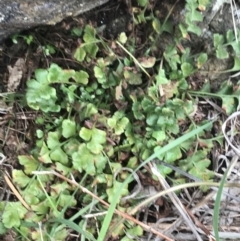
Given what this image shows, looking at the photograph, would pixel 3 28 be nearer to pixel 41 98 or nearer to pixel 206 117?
pixel 41 98

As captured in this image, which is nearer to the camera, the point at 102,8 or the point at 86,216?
the point at 86,216

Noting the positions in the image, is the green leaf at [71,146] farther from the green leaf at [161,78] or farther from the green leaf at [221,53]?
the green leaf at [221,53]

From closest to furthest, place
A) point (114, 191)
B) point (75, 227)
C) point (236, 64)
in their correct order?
point (75, 227), point (114, 191), point (236, 64)

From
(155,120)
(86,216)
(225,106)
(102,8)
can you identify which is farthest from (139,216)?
(102,8)

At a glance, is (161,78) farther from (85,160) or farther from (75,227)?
(75,227)

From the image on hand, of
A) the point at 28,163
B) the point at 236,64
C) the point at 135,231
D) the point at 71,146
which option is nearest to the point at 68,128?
the point at 71,146

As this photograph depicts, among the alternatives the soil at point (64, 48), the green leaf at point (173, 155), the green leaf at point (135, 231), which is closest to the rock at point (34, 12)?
the soil at point (64, 48)
